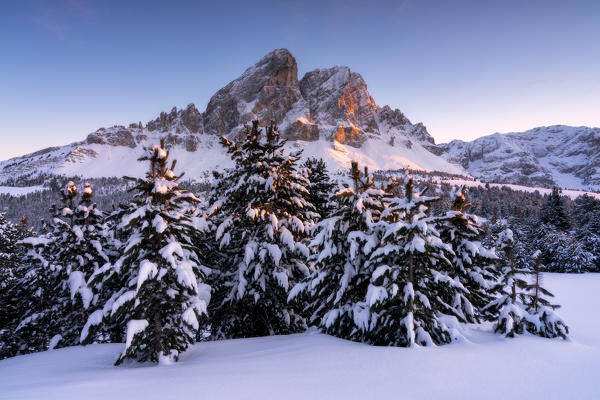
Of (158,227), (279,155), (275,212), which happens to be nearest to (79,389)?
(158,227)

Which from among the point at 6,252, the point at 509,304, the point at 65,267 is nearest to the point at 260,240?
the point at 65,267

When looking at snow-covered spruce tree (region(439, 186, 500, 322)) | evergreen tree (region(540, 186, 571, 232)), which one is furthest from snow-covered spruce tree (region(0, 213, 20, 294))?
evergreen tree (region(540, 186, 571, 232))

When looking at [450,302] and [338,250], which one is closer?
[338,250]

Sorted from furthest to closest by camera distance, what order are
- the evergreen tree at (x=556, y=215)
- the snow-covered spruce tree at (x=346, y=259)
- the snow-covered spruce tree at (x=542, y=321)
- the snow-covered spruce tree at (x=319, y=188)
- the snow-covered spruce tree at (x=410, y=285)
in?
1. the evergreen tree at (x=556, y=215)
2. the snow-covered spruce tree at (x=319, y=188)
3. the snow-covered spruce tree at (x=346, y=259)
4. the snow-covered spruce tree at (x=542, y=321)
5. the snow-covered spruce tree at (x=410, y=285)

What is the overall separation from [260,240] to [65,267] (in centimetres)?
896

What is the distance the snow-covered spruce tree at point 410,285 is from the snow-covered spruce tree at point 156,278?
5072 mm

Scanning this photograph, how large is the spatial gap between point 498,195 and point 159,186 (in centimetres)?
20426

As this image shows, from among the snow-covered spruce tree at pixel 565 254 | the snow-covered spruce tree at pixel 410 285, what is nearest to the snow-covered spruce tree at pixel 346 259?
the snow-covered spruce tree at pixel 410 285

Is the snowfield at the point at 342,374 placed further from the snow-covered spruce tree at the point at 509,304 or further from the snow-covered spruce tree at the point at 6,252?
the snow-covered spruce tree at the point at 6,252

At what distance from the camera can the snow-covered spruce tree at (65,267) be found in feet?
43.8

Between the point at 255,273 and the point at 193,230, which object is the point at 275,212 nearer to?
the point at 255,273

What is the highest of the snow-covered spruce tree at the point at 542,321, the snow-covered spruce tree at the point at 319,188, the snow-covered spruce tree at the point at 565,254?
the snow-covered spruce tree at the point at 319,188

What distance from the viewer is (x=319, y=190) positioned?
21531 mm

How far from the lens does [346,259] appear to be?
32.3 ft
